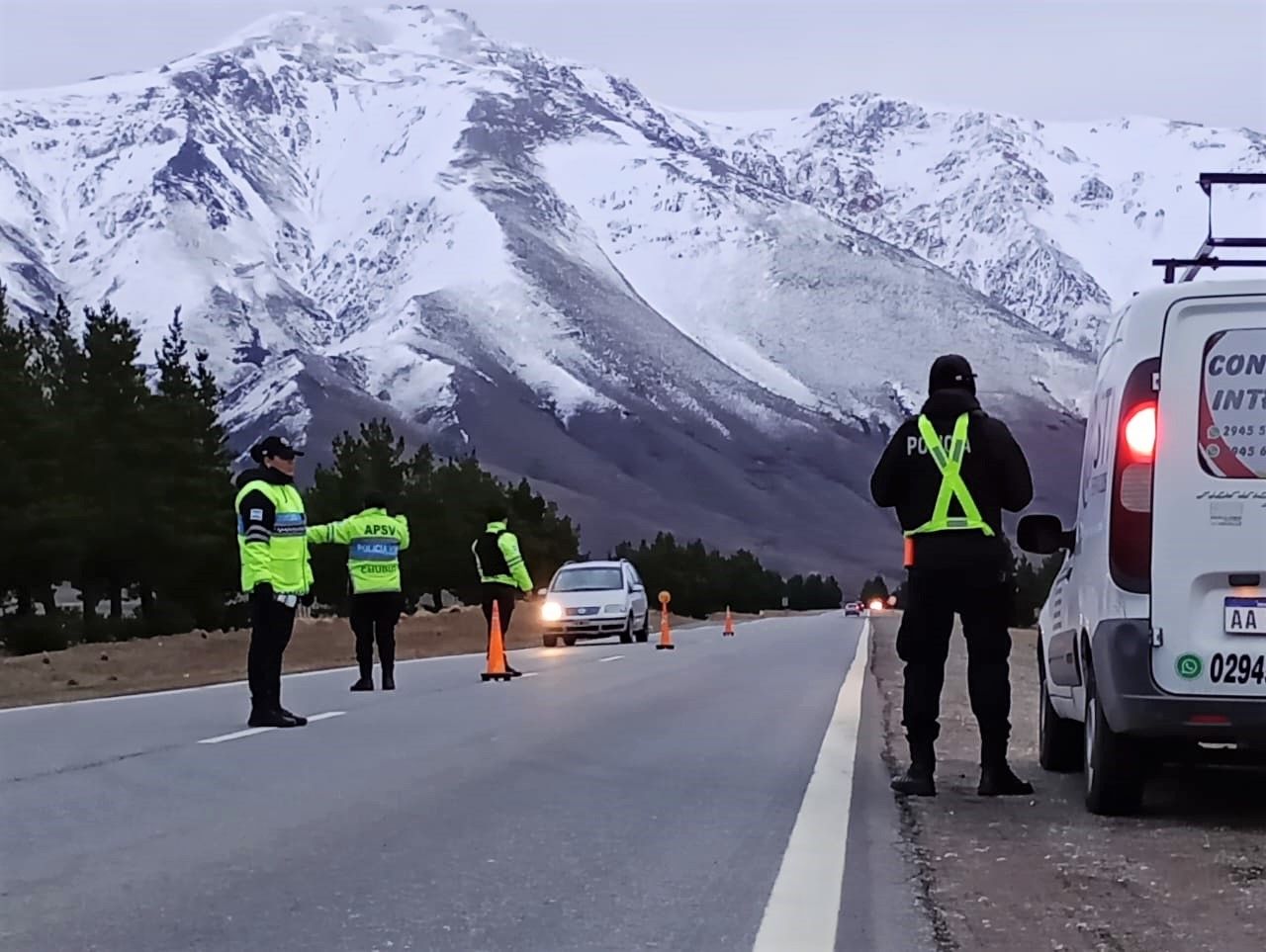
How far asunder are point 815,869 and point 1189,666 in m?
1.99

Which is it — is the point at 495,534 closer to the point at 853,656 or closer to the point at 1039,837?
the point at 853,656

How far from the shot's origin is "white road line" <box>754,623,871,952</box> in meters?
6.38

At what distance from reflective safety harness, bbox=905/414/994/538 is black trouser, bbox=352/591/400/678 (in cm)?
1029

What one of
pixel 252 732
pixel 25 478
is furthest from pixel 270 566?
pixel 25 478

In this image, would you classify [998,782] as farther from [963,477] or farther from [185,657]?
[185,657]

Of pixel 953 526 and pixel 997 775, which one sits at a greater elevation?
pixel 953 526


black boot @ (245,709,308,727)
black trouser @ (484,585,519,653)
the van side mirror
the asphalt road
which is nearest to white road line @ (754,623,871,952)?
the asphalt road

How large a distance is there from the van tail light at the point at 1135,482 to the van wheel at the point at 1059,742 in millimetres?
2677

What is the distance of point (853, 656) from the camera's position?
29.0 metres

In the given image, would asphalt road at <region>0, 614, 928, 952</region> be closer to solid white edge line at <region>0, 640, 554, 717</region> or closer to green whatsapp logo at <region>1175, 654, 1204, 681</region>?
green whatsapp logo at <region>1175, 654, 1204, 681</region>

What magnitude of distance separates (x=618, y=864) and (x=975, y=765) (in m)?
4.51

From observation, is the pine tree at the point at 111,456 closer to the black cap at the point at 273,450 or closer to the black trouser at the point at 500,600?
the black trouser at the point at 500,600

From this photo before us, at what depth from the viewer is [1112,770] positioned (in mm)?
9031

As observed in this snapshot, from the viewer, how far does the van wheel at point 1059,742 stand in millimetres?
11234
